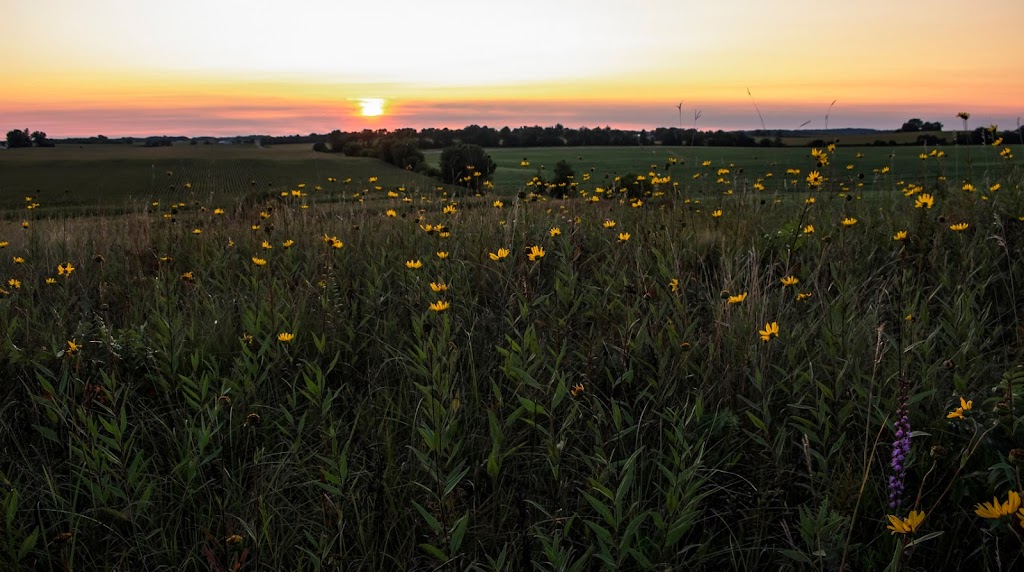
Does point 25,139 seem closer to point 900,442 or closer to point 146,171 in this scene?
point 146,171

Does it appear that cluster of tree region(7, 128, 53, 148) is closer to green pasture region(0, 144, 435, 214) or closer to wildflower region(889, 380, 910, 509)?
green pasture region(0, 144, 435, 214)

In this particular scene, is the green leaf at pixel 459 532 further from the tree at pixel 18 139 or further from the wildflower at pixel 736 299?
the tree at pixel 18 139

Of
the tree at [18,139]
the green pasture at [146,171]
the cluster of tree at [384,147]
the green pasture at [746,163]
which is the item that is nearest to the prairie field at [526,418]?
the green pasture at [746,163]

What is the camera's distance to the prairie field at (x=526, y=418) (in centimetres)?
170

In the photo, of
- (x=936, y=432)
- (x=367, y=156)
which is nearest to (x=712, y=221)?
(x=936, y=432)

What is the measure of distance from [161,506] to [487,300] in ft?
6.29

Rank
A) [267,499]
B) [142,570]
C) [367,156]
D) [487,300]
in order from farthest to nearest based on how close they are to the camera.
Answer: [367,156] → [487,300] → [267,499] → [142,570]

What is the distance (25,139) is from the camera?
240 ft

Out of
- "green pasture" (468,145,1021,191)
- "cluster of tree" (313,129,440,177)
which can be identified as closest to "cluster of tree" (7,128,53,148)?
"cluster of tree" (313,129,440,177)

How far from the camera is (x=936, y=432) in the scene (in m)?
2.05

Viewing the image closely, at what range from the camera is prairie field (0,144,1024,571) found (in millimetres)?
1695

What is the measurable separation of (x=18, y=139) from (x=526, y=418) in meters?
90.9

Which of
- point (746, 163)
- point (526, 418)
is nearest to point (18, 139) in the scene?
point (746, 163)

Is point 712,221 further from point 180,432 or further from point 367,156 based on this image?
point 367,156
